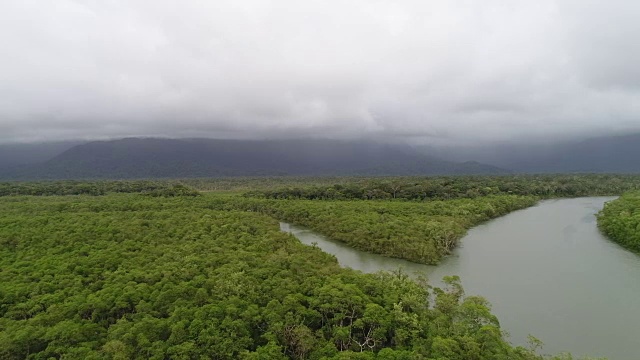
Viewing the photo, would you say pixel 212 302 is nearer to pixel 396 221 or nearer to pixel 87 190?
pixel 396 221

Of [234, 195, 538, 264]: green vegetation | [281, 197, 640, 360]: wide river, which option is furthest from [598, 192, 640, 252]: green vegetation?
[234, 195, 538, 264]: green vegetation

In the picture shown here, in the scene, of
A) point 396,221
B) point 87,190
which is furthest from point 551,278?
point 87,190

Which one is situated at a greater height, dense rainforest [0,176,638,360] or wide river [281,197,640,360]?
dense rainforest [0,176,638,360]

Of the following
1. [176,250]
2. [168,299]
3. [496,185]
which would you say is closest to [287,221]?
[176,250]

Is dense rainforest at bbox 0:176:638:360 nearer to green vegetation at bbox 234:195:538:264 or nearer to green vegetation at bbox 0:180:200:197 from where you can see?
green vegetation at bbox 234:195:538:264

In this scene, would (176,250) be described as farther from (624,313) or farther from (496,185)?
(496,185)
